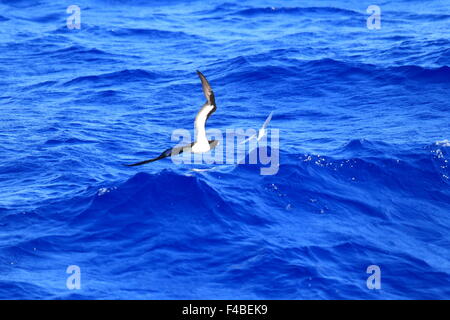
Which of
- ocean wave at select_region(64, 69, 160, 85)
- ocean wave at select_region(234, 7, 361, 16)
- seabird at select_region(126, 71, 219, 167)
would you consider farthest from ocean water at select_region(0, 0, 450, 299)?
seabird at select_region(126, 71, 219, 167)

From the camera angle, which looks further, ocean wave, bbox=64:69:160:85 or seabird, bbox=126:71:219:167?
ocean wave, bbox=64:69:160:85

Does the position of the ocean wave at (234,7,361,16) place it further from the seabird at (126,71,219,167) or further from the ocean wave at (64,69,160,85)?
the seabird at (126,71,219,167)

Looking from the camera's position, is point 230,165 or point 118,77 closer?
point 230,165

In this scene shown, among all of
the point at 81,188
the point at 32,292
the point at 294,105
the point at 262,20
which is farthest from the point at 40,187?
the point at 262,20

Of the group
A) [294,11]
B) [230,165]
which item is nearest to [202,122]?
[230,165]

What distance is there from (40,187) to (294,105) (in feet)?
33.0

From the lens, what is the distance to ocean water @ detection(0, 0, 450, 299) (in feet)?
63.7

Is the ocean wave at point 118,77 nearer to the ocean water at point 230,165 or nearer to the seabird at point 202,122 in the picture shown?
the ocean water at point 230,165

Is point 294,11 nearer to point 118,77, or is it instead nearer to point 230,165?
point 118,77

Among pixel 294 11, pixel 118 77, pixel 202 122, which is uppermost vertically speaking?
pixel 294 11

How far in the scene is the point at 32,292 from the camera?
18359mm

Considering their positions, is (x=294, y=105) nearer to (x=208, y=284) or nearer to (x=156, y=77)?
(x=156, y=77)

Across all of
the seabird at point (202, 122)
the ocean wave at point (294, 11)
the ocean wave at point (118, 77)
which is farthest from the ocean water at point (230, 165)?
the seabird at point (202, 122)

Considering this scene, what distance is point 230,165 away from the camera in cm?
2436
